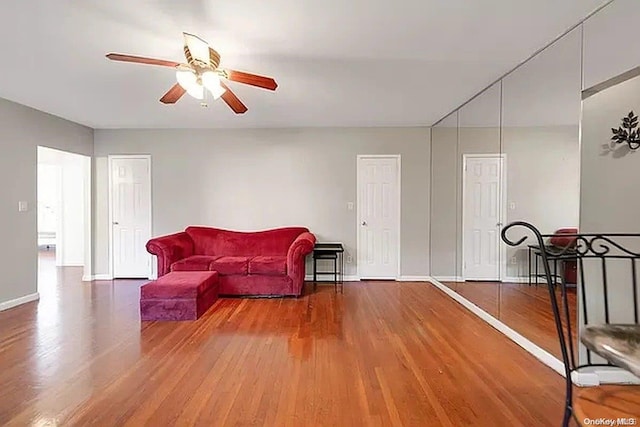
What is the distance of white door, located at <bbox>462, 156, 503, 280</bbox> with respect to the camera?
13.6 feet

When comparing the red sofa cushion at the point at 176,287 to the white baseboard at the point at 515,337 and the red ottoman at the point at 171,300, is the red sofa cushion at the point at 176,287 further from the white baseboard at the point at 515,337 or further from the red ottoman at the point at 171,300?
the white baseboard at the point at 515,337

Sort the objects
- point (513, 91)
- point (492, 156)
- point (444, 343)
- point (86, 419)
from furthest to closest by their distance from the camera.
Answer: point (492, 156), point (513, 91), point (444, 343), point (86, 419)

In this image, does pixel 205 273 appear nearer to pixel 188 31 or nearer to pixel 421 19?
pixel 188 31

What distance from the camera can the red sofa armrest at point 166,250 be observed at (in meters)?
5.41

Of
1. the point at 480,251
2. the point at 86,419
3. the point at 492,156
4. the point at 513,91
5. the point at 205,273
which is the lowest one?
the point at 86,419

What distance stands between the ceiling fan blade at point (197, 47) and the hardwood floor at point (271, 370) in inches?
88.3

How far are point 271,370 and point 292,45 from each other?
2465 millimetres

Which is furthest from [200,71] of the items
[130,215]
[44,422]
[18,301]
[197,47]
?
[130,215]

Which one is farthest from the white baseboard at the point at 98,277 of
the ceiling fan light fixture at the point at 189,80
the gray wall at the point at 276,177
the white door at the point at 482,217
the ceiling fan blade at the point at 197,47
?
the white door at the point at 482,217

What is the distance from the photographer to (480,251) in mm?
4582

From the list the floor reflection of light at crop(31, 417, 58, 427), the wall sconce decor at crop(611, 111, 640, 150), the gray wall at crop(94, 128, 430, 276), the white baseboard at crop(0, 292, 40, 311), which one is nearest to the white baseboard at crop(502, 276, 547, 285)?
the wall sconce decor at crop(611, 111, 640, 150)

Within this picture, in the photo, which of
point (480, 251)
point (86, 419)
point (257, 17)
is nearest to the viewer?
point (86, 419)

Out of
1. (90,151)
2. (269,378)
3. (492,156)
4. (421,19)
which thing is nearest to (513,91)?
(492,156)

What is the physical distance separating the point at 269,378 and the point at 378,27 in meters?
2.57
